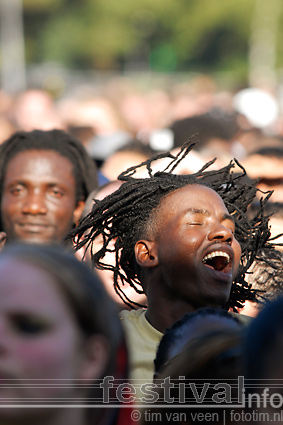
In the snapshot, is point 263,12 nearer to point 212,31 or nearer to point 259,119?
point 212,31

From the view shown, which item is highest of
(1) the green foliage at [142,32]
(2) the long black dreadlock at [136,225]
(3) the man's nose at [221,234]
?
(1) the green foliage at [142,32]

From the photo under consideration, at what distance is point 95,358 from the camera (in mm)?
1774

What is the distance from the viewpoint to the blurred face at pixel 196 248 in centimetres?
325

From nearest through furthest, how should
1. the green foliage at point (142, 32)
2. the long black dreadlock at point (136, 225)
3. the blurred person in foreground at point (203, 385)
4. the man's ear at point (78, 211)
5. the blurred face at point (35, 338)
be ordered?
the blurred face at point (35, 338) < the blurred person in foreground at point (203, 385) < the long black dreadlock at point (136, 225) < the man's ear at point (78, 211) < the green foliage at point (142, 32)

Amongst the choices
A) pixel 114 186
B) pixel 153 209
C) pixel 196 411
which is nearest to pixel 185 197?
pixel 153 209

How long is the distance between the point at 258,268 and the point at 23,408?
93.1 inches

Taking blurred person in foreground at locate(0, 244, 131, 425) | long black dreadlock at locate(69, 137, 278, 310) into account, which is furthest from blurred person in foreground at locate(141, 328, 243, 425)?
long black dreadlock at locate(69, 137, 278, 310)

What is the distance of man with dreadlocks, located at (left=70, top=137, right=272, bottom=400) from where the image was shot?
3.27m

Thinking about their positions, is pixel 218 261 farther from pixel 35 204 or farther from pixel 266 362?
pixel 35 204

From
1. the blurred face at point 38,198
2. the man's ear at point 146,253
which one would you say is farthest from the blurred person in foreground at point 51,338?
the blurred face at point 38,198

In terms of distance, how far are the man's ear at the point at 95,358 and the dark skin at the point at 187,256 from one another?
57.6 inches

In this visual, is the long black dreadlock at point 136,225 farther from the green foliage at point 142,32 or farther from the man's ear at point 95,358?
the green foliage at point 142,32

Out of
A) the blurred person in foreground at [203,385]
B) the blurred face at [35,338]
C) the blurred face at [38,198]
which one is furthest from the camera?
the blurred face at [38,198]

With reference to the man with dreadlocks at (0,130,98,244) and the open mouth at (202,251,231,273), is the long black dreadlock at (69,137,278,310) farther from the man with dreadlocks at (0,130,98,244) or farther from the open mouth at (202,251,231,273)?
the man with dreadlocks at (0,130,98,244)
